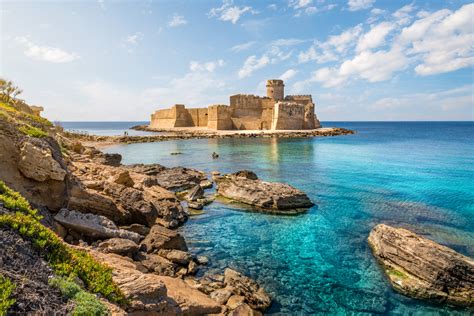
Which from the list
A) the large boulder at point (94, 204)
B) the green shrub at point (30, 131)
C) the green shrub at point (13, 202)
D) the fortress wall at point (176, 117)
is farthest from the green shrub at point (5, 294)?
the fortress wall at point (176, 117)

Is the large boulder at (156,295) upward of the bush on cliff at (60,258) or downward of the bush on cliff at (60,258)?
downward

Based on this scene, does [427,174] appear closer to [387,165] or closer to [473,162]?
[387,165]

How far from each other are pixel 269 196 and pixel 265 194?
0.30m

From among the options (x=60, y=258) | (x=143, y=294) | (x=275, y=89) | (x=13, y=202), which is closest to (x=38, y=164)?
(x=13, y=202)

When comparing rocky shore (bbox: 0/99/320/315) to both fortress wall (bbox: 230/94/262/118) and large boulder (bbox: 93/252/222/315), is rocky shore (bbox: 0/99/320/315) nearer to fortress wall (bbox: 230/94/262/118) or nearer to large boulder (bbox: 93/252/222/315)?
large boulder (bbox: 93/252/222/315)

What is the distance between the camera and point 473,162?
97.8 feet

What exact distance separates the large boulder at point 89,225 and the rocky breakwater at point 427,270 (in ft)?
27.6

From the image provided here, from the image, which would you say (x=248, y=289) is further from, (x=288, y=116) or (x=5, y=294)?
(x=288, y=116)

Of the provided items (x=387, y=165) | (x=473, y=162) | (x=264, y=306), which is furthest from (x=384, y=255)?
(x=473, y=162)

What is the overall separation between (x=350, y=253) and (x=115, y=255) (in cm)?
772

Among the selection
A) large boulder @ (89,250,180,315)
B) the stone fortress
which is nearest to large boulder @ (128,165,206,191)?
large boulder @ (89,250,180,315)

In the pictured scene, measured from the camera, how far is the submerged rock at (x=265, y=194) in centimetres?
1484

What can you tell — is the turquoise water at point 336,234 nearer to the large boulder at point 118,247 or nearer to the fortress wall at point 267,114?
the large boulder at point 118,247

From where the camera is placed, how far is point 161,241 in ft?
31.1
